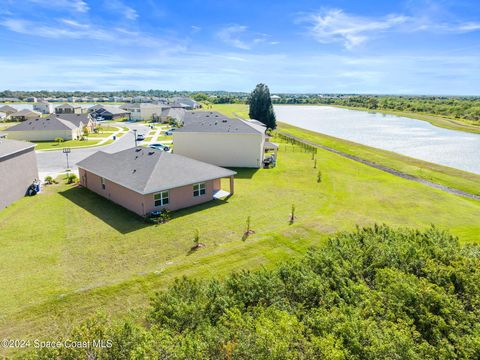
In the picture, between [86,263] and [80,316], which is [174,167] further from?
[80,316]

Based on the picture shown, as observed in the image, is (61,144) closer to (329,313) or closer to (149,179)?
(149,179)

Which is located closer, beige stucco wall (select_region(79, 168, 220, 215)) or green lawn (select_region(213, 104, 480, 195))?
beige stucco wall (select_region(79, 168, 220, 215))

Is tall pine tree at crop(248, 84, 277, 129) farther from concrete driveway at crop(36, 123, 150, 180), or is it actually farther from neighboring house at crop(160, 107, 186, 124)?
neighboring house at crop(160, 107, 186, 124)

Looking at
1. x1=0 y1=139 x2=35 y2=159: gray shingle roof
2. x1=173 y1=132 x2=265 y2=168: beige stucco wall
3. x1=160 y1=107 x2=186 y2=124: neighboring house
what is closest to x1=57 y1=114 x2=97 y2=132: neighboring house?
x1=160 y1=107 x2=186 y2=124: neighboring house

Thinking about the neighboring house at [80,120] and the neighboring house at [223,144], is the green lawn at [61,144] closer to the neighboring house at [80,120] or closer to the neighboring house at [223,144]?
the neighboring house at [80,120]

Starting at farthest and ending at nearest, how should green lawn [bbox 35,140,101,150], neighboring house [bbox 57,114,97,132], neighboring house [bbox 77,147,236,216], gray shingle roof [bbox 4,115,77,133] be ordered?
1. neighboring house [bbox 57,114,97,132]
2. gray shingle roof [bbox 4,115,77,133]
3. green lawn [bbox 35,140,101,150]
4. neighboring house [bbox 77,147,236,216]

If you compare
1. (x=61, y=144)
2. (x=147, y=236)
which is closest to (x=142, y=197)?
(x=147, y=236)
